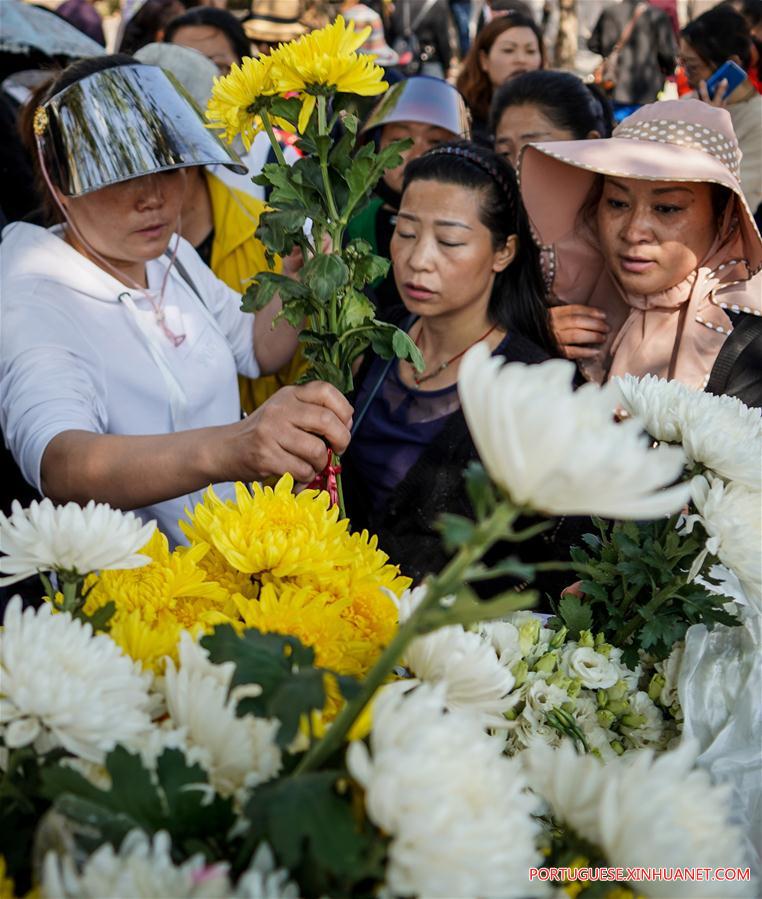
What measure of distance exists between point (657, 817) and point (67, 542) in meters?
0.57

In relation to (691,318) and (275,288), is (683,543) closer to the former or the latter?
(275,288)

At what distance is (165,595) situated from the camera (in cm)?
103

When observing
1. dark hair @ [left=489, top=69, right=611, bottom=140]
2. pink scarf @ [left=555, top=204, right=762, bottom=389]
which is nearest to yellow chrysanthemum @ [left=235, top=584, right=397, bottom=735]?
pink scarf @ [left=555, top=204, right=762, bottom=389]

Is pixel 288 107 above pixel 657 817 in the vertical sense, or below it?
above

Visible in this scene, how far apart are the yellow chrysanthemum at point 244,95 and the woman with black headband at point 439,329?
88 centimetres

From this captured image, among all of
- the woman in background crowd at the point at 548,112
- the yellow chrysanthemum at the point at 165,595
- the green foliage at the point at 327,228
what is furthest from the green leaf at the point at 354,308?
the woman in background crowd at the point at 548,112

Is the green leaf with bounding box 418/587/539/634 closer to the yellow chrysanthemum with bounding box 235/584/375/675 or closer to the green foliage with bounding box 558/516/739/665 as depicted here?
the yellow chrysanthemum with bounding box 235/584/375/675

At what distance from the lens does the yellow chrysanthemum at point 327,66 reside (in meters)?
1.30

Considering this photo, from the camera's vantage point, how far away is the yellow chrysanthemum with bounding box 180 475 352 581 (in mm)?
1070

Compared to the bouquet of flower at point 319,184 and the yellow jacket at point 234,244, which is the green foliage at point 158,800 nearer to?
the bouquet of flower at point 319,184

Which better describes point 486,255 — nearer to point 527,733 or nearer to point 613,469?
point 527,733

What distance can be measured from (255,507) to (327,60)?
63cm

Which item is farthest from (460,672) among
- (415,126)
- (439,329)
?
(415,126)

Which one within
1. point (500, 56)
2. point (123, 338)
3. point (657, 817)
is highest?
point (657, 817)
